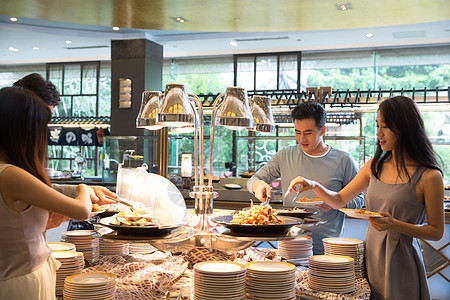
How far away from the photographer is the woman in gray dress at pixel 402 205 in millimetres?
1941

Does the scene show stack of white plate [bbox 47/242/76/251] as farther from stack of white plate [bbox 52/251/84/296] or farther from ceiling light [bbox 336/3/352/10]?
ceiling light [bbox 336/3/352/10]

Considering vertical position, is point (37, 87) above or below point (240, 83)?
below

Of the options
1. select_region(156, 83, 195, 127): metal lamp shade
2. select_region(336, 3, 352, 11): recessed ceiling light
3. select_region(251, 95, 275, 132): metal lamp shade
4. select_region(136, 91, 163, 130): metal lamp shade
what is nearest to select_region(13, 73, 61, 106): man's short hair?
select_region(136, 91, 163, 130): metal lamp shade

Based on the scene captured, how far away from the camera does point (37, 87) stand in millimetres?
2270

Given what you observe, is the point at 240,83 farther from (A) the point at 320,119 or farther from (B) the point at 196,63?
(A) the point at 320,119

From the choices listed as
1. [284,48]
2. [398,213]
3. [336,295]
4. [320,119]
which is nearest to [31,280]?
[336,295]

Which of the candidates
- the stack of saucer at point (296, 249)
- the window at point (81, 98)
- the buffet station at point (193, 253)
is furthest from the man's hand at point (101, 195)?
the window at point (81, 98)

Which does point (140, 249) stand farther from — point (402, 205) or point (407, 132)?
point (407, 132)

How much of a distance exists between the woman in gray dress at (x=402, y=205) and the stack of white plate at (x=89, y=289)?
109 centimetres

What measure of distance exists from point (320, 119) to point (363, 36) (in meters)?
6.38

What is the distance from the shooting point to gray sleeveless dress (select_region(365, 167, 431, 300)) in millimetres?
1944

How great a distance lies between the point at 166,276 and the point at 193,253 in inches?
6.7

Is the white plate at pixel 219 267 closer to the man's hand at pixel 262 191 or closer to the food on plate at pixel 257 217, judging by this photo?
the food on plate at pixel 257 217

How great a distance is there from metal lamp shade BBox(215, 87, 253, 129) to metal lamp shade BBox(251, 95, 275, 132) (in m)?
0.20
